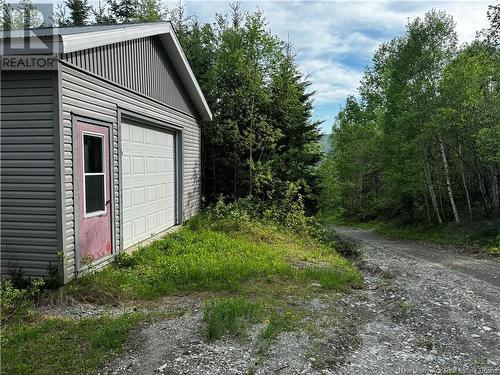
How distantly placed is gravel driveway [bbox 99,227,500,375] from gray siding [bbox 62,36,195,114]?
13.1ft

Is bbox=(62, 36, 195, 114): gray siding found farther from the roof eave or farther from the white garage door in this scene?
the white garage door

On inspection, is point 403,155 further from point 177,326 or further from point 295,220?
point 177,326

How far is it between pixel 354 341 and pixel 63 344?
3053 millimetres

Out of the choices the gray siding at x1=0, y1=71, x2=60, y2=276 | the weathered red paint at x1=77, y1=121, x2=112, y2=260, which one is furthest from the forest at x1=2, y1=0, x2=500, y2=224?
the gray siding at x1=0, y1=71, x2=60, y2=276

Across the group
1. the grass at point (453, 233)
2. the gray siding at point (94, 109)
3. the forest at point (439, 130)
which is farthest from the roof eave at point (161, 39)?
the grass at point (453, 233)

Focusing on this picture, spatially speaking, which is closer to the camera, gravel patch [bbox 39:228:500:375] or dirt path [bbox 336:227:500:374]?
gravel patch [bbox 39:228:500:375]

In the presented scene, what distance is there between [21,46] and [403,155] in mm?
16368

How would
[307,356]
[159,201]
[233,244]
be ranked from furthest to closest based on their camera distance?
[159,201] < [233,244] < [307,356]

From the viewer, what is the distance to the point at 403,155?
17641 millimetres

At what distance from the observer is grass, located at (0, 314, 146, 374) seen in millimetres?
3309

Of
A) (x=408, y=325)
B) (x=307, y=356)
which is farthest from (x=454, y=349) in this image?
(x=307, y=356)

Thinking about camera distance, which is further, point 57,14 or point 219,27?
point 57,14
